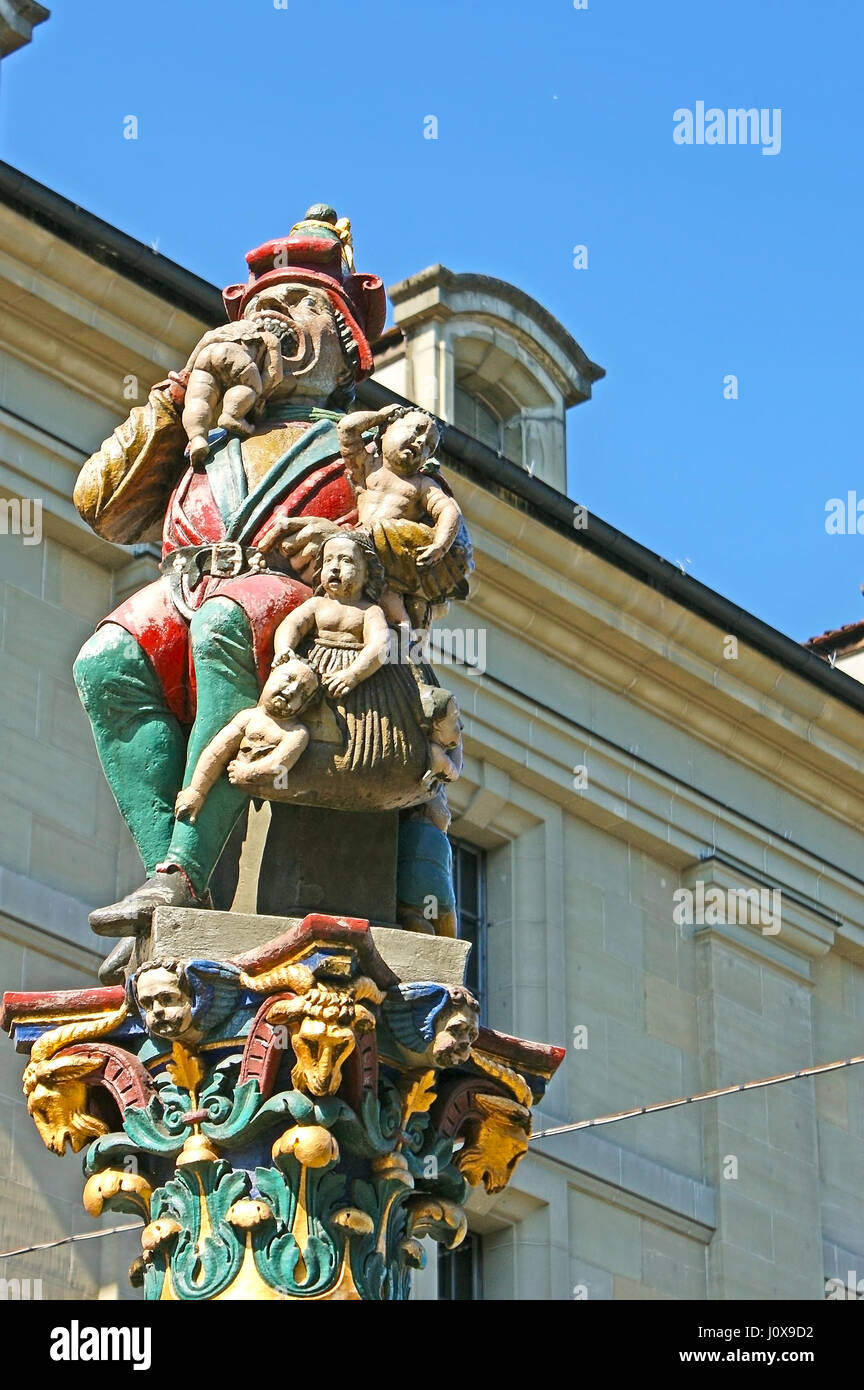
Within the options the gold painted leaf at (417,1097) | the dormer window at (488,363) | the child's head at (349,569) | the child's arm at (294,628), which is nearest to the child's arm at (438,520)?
the child's head at (349,569)

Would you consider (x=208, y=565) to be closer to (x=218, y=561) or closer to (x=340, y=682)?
(x=218, y=561)

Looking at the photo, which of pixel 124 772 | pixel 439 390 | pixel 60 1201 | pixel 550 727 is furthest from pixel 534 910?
pixel 124 772

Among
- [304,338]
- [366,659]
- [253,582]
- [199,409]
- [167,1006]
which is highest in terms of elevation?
[304,338]

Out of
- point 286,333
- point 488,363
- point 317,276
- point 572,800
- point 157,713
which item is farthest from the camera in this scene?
point 488,363

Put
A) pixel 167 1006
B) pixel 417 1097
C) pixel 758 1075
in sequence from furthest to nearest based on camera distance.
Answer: pixel 758 1075, pixel 417 1097, pixel 167 1006

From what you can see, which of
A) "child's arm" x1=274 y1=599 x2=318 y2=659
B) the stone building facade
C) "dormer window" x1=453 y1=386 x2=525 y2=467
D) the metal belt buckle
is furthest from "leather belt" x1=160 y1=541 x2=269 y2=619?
"dormer window" x1=453 y1=386 x2=525 y2=467

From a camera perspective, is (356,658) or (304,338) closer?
(356,658)

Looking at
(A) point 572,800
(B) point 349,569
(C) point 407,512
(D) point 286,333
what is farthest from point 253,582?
(A) point 572,800

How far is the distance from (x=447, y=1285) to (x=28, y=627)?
17.1ft

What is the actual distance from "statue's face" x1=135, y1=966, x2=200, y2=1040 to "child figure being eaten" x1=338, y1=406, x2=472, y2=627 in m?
1.26

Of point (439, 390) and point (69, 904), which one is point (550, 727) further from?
point (69, 904)

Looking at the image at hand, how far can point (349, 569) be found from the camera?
8.05 meters

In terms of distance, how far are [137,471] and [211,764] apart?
1.10m

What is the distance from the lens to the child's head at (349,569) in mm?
8039
